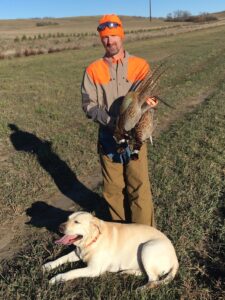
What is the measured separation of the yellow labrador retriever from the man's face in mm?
1823

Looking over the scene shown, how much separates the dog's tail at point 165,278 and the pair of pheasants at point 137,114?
1347 mm

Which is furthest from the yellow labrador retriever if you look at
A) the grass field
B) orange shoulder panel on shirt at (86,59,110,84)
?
orange shoulder panel on shirt at (86,59,110,84)

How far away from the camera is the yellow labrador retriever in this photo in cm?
464

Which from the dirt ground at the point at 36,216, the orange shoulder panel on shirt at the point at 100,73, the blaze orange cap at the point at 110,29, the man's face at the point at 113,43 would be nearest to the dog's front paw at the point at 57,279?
the dirt ground at the point at 36,216

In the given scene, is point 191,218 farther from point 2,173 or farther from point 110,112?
point 2,173


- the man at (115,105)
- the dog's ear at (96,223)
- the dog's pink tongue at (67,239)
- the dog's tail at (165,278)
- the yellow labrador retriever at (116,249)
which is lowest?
the dog's tail at (165,278)

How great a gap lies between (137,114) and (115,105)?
758 mm

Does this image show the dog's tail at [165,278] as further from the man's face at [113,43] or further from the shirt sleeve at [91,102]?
the man's face at [113,43]

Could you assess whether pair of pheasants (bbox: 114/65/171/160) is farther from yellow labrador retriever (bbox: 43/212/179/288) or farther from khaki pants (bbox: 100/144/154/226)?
yellow labrador retriever (bbox: 43/212/179/288)

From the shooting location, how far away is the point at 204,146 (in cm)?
952

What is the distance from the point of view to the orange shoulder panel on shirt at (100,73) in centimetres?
522

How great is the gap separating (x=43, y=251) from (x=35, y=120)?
752cm

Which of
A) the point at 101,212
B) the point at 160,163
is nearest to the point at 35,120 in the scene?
the point at 160,163

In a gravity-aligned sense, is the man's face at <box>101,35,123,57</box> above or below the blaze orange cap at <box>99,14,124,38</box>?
below
